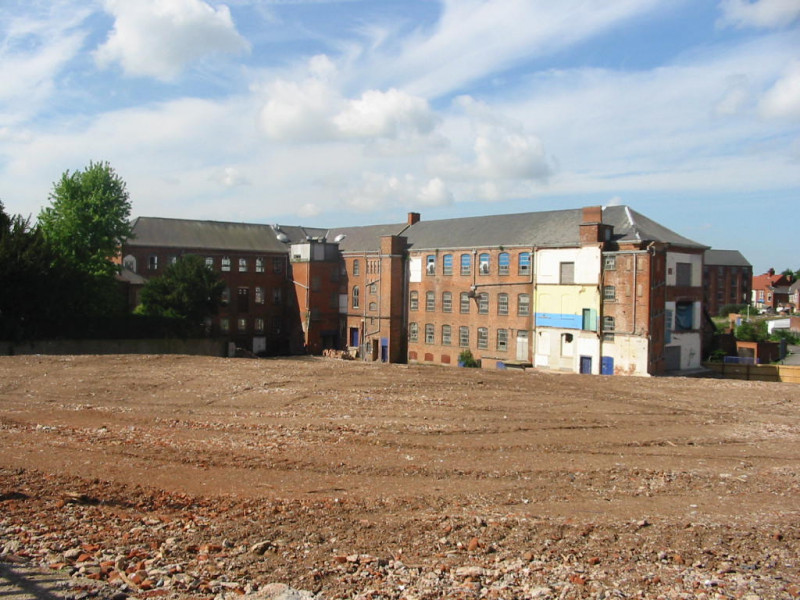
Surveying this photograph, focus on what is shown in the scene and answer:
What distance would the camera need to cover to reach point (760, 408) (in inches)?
854

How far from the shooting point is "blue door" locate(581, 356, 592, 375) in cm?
3891

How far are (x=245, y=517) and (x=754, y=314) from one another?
94278 mm

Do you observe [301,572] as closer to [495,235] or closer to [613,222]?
[613,222]

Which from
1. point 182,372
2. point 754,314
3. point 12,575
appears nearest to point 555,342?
point 182,372

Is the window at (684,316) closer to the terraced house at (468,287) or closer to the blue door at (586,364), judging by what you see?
the terraced house at (468,287)

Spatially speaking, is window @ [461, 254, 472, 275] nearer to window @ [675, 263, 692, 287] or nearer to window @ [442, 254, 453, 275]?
window @ [442, 254, 453, 275]

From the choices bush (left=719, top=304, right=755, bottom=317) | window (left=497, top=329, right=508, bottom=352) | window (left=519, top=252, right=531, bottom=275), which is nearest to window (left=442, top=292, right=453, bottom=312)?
window (left=497, top=329, right=508, bottom=352)

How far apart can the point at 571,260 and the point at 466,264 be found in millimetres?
8419

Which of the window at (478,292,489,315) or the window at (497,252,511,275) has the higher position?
the window at (497,252,511,275)

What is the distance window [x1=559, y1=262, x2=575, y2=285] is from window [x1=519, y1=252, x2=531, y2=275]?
251 cm

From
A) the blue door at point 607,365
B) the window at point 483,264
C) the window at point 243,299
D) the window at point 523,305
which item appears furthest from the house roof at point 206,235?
the blue door at point 607,365

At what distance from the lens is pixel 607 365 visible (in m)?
38.1

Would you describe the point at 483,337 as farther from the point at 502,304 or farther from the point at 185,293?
the point at 185,293

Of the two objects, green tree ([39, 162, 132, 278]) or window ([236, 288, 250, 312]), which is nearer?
green tree ([39, 162, 132, 278])
